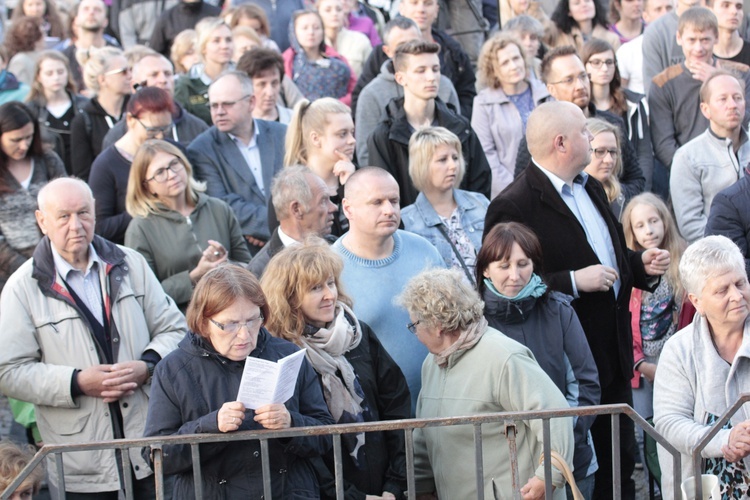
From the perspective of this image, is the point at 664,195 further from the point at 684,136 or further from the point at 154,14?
the point at 154,14

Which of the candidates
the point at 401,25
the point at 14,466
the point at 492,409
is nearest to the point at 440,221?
the point at 492,409

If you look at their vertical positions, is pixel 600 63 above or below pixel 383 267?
above

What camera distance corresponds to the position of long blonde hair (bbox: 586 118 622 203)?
7279 millimetres

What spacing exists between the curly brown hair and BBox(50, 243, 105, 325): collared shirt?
222 inches

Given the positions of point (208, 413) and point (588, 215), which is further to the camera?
point (588, 215)

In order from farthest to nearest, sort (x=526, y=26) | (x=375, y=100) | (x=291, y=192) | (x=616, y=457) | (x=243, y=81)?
1. (x=526, y=26)
2. (x=375, y=100)
3. (x=243, y=81)
4. (x=291, y=192)
5. (x=616, y=457)

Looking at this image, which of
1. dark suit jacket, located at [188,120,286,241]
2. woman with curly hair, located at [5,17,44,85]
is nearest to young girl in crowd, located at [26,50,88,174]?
woman with curly hair, located at [5,17,44,85]

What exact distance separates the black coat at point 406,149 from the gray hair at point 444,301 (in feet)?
7.57

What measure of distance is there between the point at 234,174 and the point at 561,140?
2.53m

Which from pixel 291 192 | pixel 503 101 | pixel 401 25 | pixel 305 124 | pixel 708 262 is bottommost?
pixel 708 262

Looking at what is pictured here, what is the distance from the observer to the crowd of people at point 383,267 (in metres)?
4.75

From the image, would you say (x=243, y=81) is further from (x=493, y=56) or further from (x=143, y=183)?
(x=493, y=56)

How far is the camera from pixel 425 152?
21.7ft

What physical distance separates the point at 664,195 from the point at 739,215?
2218 millimetres
